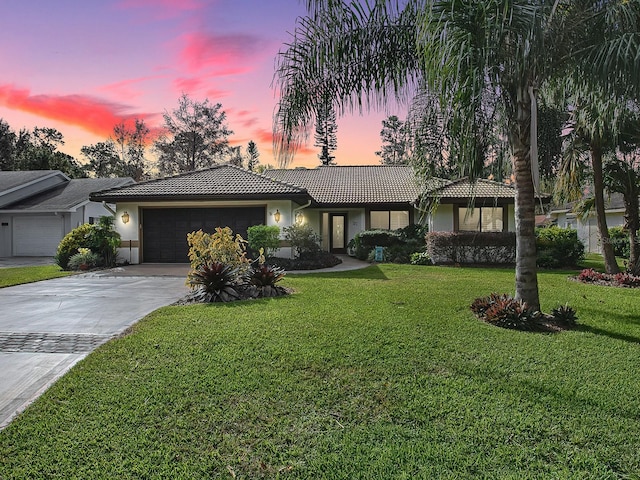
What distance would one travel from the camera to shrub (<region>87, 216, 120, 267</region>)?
48.1ft

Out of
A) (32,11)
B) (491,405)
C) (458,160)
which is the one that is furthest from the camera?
(32,11)

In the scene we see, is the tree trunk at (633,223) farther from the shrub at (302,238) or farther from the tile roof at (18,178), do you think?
the tile roof at (18,178)

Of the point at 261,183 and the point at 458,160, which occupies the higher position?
the point at 261,183

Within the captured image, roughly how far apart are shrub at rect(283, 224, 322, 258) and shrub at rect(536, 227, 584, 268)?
9.01 metres

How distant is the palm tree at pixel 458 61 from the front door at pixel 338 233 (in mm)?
14854

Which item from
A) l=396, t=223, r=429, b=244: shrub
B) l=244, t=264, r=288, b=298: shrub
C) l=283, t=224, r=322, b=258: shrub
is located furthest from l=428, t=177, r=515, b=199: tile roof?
l=244, t=264, r=288, b=298: shrub

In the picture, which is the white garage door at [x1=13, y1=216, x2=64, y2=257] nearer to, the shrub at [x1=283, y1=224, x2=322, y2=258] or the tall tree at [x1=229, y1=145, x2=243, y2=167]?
the shrub at [x1=283, y1=224, x2=322, y2=258]

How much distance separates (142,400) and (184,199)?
12507 mm

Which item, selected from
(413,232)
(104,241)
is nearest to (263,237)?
(104,241)

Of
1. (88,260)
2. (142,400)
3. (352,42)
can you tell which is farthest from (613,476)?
(88,260)

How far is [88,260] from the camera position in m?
14.0

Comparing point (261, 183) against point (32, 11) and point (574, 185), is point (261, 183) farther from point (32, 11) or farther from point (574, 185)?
point (574, 185)

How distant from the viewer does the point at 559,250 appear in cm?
1488

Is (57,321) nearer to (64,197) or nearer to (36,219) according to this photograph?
(36,219)
